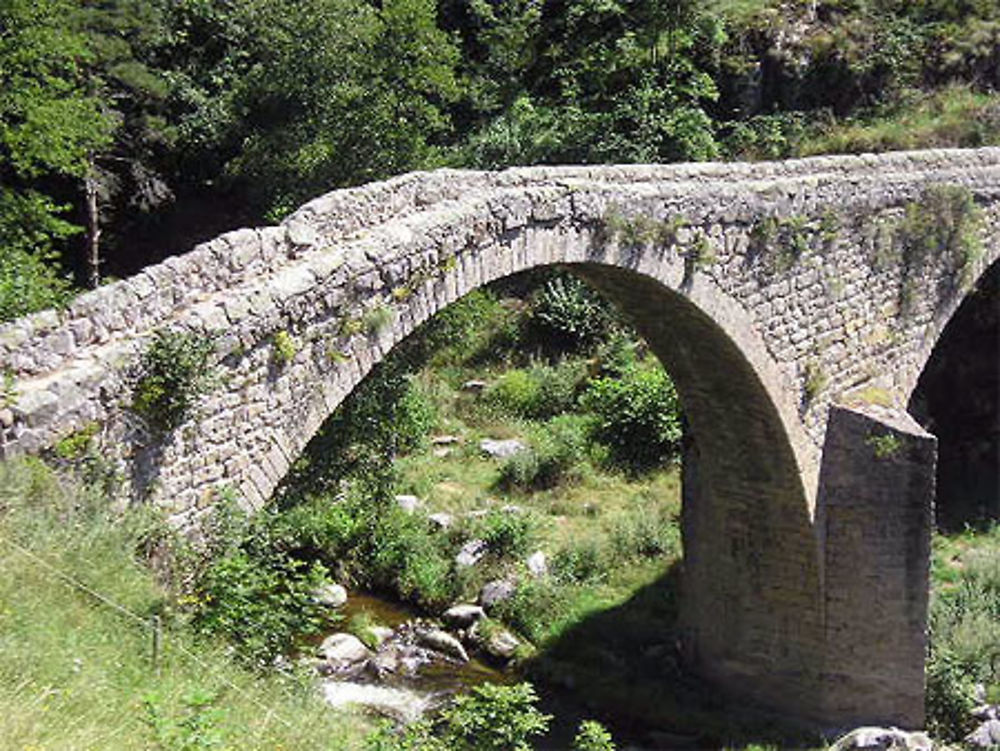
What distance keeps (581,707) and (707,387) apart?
13.1 ft

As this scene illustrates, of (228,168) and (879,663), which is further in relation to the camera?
(228,168)

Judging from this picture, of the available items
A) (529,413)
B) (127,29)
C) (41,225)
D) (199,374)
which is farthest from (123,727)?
(127,29)

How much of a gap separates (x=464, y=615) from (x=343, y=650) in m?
1.88

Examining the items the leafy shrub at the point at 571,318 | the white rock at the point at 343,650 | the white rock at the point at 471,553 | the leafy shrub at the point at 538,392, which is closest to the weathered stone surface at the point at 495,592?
the white rock at the point at 471,553

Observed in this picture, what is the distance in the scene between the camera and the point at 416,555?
16906mm

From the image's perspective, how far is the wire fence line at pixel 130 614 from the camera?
5.33m

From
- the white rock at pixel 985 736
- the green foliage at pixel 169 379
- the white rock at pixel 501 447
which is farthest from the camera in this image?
the white rock at pixel 501 447

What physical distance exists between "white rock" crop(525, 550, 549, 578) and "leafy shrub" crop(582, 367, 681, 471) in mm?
3459

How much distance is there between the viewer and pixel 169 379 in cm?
654

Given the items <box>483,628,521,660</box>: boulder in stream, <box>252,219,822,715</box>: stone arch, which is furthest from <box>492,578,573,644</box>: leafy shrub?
<box>252,219,822,715</box>: stone arch

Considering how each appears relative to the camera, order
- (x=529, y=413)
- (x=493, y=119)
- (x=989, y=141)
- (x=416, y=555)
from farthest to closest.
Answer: (x=493, y=119) → (x=989, y=141) → (x=529, y=413) → (x=416, y=555)

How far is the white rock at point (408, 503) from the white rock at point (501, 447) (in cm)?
218

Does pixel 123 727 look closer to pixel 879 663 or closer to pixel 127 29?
pixel 879 663

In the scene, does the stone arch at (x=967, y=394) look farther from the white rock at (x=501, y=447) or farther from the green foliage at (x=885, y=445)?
the green foliage at (x=885, y=445)
